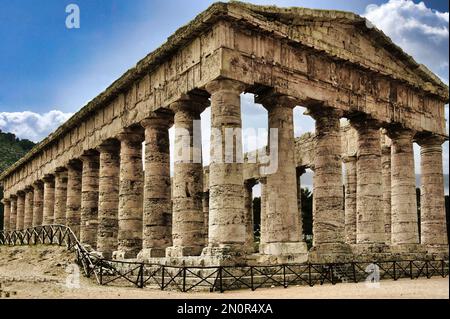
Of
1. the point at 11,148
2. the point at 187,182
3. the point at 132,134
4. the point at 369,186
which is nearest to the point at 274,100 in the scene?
the point at 187,182

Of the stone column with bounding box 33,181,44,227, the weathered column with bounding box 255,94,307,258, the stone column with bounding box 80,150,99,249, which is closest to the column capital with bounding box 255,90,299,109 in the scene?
the weathered column with bounding box 255,94,307,258

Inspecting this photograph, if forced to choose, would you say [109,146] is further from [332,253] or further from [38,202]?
[38,202]

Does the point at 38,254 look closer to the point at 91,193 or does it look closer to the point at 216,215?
the point at 91,193

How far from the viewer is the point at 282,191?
20359mm

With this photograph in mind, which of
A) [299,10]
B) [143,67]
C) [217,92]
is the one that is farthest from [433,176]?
[143,67]

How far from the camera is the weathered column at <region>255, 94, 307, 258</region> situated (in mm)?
20094

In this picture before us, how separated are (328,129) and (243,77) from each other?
5.34m

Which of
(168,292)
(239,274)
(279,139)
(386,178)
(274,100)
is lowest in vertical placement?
(168,292)

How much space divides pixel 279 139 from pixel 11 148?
10157cm

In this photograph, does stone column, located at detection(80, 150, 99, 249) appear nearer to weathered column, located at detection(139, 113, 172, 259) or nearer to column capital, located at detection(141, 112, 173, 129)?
→ column capital, located at detection(141, 112, 173, 129)

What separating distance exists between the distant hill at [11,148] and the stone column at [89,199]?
7011 centimetres

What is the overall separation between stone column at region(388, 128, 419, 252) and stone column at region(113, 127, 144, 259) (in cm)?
1283

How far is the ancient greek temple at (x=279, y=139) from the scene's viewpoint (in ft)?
63.1

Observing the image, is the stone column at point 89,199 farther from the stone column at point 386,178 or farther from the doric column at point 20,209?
the doric column at point 20,209
